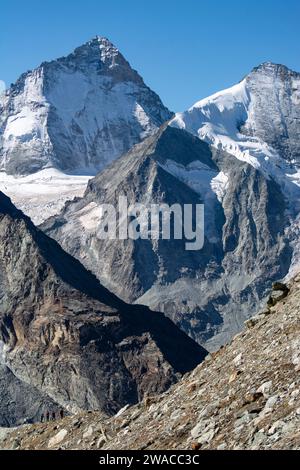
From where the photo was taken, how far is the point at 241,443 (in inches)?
1149

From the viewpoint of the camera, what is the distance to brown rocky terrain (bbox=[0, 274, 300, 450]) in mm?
29734

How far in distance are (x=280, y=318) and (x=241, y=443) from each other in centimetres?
786

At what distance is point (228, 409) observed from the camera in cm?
3183

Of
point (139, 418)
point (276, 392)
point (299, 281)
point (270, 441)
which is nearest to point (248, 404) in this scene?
point (276, 392)

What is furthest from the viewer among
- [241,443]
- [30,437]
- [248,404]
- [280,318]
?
[30,437]

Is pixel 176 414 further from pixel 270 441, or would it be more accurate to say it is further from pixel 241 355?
pixel 270 441

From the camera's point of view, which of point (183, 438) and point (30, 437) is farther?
point (30, 437)

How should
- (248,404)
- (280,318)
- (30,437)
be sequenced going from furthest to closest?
(30,437) → (280,318) → (248,404)

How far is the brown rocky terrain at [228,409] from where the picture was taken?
29.7 meters

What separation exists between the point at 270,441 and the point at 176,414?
226 inches
